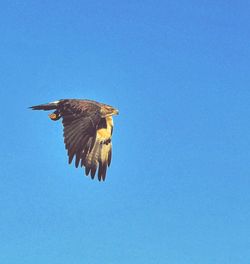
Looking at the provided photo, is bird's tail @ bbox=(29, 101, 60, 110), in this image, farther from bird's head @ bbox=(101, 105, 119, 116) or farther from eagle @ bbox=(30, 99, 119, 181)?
bird's head @ bbox=(101, 105, 119, 116)

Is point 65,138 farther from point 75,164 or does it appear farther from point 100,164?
point 100,164

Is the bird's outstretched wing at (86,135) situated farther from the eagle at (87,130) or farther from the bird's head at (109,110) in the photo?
the bird's head at (109,110)

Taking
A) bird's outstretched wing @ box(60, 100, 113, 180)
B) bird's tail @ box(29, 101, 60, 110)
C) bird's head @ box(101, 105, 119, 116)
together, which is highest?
bird's head @ box(101, 105, 119, 116)

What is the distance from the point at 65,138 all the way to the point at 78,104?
1.26 meters

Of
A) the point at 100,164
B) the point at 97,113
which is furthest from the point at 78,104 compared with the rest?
the point at 100,164

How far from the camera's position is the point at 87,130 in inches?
838

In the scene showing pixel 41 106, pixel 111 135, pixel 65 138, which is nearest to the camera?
pixel 65 138

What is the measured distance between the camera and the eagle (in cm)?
2098

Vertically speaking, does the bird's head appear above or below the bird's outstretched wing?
above

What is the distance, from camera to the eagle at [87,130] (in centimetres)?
2098

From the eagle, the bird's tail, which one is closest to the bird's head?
the eagle

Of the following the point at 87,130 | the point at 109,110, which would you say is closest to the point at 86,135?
the point at 87,130

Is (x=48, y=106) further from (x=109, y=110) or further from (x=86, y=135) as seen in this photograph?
(x=109, y=110)

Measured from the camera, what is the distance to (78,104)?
2159cm
